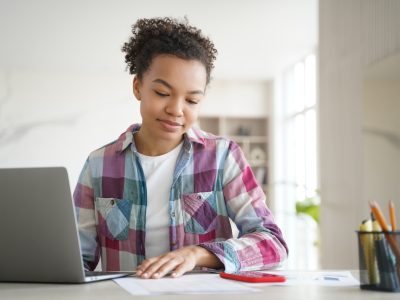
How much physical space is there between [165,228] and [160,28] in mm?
559

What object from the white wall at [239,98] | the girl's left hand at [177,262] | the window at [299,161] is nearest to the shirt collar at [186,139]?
the girl's left hand at [177,262]

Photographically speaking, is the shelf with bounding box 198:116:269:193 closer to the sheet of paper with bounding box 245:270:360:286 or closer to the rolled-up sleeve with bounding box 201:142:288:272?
the rolled-up sleeve with bounding box 201:142:288:272

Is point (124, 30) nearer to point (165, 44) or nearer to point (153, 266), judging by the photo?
point (165, 44)

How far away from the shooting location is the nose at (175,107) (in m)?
1.45

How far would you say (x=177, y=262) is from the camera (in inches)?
47.9

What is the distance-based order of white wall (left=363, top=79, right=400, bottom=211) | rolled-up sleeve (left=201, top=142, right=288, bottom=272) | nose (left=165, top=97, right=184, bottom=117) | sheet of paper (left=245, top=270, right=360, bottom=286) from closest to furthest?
sheet of paper (left=245, top=270, right=360, bottom=286) → rolled-up sleeve (left=201, top=142, right=288, bottom=272) → nose (left=165, top=97, right=184, bottom=117) → white wall (left=363, top=79, right=400, bottom=211)

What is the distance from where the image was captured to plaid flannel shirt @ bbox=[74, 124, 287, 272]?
1534 millimetres

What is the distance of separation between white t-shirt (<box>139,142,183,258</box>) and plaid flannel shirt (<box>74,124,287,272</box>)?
2 centimetres

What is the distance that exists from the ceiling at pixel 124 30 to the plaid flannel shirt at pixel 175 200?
3548mm

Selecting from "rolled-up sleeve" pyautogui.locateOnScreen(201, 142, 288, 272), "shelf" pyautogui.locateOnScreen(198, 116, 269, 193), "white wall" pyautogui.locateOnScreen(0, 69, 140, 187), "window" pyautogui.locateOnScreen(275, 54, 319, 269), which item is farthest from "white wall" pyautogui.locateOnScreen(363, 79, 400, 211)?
"shelf" pyautogui.locateOnScreen(198, 116, 269, 193)

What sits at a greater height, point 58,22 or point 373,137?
point 58,22

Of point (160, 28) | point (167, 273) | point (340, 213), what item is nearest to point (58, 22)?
point (340, 213)

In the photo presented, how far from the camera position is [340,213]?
11.2 feet

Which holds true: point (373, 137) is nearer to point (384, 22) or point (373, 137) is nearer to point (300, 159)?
point (384, 22)
